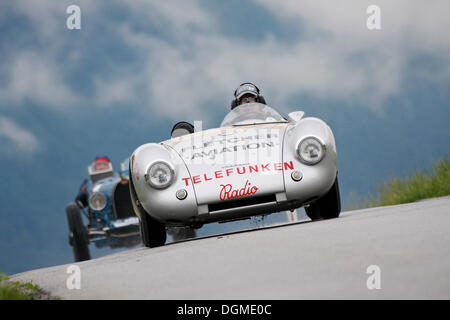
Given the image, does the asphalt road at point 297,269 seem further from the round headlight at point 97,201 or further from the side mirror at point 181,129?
the round headlight at point 97,201

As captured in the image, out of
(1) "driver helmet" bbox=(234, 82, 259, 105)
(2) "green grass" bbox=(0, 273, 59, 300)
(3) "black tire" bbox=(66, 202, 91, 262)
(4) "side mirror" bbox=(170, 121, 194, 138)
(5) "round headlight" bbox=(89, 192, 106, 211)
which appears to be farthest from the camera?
(5) "round headlight" bbox=(89, 192, 106, 211)

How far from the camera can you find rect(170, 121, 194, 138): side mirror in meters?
6.83

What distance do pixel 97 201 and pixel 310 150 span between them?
20.1ft

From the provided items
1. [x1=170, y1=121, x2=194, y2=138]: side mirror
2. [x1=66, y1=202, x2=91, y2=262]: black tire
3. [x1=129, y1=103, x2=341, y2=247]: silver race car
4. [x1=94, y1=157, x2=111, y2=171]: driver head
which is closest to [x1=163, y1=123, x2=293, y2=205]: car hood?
[x1=129, y1=103, x2=341, y2=247]: silver race car

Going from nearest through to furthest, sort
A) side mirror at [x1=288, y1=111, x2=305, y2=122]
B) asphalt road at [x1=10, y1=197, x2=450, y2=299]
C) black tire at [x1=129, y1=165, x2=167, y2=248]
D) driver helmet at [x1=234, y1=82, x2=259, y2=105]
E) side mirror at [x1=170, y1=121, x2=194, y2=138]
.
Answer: asphalt road at [x1=10, y1=197, x2=450, y2=299] → black tire at [x1=129, y1=165, x2=167, y2=248] → side mirror at [x1=288, y1=111, x2=305, y2=122] → side mirror at [x1=170, y1=121, x2=194, y2=138] → driver helmet at [x1=234, y1=82, x2=259, y2=105]

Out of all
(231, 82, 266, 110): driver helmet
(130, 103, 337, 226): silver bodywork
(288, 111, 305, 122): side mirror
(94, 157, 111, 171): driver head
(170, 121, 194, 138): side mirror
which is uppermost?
(94, 157, 111, 171): driver head

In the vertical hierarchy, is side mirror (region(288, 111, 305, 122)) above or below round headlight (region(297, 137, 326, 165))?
above

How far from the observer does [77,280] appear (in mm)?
3250

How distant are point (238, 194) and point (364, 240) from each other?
1703 millimetres

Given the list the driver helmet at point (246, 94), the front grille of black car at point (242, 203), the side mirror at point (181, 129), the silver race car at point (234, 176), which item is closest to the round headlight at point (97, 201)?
the side mirror at point (181, 129)

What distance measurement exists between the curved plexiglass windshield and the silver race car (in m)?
1.12

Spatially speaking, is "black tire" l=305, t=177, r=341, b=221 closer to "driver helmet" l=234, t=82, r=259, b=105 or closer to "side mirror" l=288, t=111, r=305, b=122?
"side mirror" l=288, t=111, r=305, b=122
